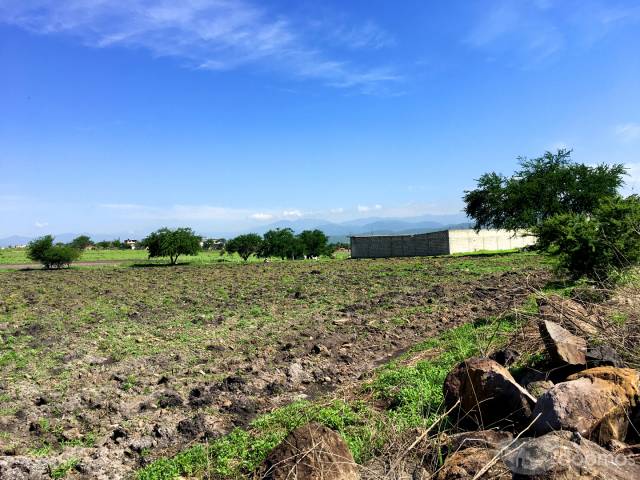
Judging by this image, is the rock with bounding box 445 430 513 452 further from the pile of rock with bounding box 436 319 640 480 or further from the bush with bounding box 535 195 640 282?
the bush with bounding box 535 195 640 282

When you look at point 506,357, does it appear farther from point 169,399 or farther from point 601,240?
point 601,240

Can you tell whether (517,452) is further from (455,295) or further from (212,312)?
(455,295)

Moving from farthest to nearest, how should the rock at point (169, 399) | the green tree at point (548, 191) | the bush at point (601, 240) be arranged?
the green tree at point (548, 191)
the bush at point (601, 240)
the rock at point (169, 399)

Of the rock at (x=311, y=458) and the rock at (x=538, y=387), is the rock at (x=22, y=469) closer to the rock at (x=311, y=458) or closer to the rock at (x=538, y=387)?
the rock at (x=311, y=458)

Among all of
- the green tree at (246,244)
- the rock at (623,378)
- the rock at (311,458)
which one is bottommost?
the rock at (311,458)

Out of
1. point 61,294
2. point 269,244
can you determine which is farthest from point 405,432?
point 269,244

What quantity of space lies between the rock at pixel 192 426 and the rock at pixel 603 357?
4.56 metres

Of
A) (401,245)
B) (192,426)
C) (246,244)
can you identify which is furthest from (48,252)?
(192,426)

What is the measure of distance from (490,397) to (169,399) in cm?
470

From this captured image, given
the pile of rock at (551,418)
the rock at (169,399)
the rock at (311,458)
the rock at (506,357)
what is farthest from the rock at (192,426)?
the rock at (506,357)

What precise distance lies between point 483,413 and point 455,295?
39.2 feet

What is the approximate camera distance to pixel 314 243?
200 ft

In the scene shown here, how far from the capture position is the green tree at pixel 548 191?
36938 millimetres

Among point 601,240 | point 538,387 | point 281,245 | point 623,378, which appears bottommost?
point 538,387
